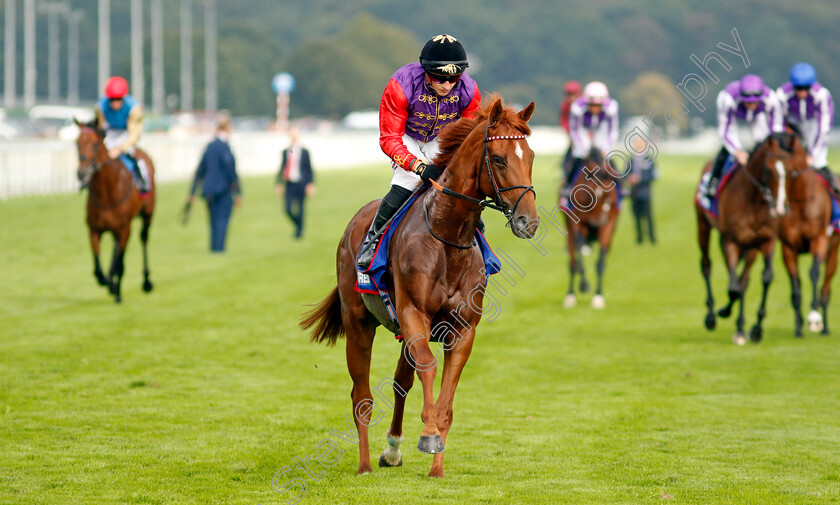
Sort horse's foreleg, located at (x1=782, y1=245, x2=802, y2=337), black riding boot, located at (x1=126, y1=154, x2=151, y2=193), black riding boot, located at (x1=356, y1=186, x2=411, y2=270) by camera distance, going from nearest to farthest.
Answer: black riding boot, located at (x1=356, y1=186, x2=411, y2=270) < horse's foreleg, located at (x1=782, y1=245, x2=802, y2=337) < black riding boot, located at (x1=126, y1=154, x2=151, y2=193)

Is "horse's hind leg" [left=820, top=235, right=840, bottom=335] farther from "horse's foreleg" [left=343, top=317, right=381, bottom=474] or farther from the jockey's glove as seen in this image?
the jockey's glove

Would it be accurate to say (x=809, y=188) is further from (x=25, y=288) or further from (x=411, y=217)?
(x=25, y=288)

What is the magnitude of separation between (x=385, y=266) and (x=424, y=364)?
686 millimetres

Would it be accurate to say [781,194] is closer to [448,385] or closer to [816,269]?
[816,269]

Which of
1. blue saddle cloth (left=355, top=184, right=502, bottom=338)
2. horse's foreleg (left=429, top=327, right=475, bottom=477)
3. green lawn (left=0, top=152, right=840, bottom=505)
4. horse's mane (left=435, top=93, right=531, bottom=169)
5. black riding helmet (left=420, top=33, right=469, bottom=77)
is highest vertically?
black riding helmet (left=420, top=33, right=469, bottom=77)

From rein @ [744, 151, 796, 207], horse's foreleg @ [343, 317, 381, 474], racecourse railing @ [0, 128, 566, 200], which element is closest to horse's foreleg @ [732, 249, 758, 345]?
rein @ [744, 151, 796, 207]

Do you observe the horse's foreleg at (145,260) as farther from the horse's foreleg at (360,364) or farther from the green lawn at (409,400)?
the horse's foreleg at (360,364)

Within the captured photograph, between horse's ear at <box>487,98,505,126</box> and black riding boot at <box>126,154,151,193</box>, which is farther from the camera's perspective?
black riding boot at <box>126,154,151,193</box>

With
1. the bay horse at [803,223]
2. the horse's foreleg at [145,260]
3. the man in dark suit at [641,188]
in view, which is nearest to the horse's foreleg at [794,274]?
the bay horse at [803,223]

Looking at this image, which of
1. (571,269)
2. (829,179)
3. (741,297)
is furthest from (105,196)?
(829,179)

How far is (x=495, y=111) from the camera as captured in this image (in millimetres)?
5641

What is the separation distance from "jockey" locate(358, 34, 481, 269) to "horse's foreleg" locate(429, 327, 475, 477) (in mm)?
735

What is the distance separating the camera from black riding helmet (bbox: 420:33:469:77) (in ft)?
19.9

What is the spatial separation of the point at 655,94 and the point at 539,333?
9129cm
